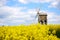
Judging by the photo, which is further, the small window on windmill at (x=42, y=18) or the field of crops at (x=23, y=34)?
the small window on windmill at (x=42, y=18)

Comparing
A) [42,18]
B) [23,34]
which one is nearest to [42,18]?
[42,18]

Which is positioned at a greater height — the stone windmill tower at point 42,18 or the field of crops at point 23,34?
the field of crops at point 23,34

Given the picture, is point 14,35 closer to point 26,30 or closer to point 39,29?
point 26,30

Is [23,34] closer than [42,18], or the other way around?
[23,34]

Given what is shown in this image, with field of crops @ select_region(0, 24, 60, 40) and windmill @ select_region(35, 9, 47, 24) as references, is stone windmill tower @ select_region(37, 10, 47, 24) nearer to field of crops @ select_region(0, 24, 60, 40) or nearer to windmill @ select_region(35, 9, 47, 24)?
windmill @ select_region(35, 9, 47, 24)

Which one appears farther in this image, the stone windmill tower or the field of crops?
the stone windmill tower

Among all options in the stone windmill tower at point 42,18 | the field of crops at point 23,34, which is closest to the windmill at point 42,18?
the stone windmill tower at point 42,18

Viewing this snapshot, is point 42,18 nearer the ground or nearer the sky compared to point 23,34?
nearer the ground

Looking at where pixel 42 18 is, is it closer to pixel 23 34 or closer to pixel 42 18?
pixel 42 18

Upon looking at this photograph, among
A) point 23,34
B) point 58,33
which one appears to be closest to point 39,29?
point 23,34

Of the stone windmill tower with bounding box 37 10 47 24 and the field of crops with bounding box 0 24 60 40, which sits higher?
the field of crops with bounding box 0 24 60 40

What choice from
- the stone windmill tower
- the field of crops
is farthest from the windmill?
the field of crops

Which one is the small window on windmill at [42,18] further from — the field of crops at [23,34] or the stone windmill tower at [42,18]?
the field of crops at [23,34]

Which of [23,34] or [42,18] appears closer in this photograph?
[23,34]
